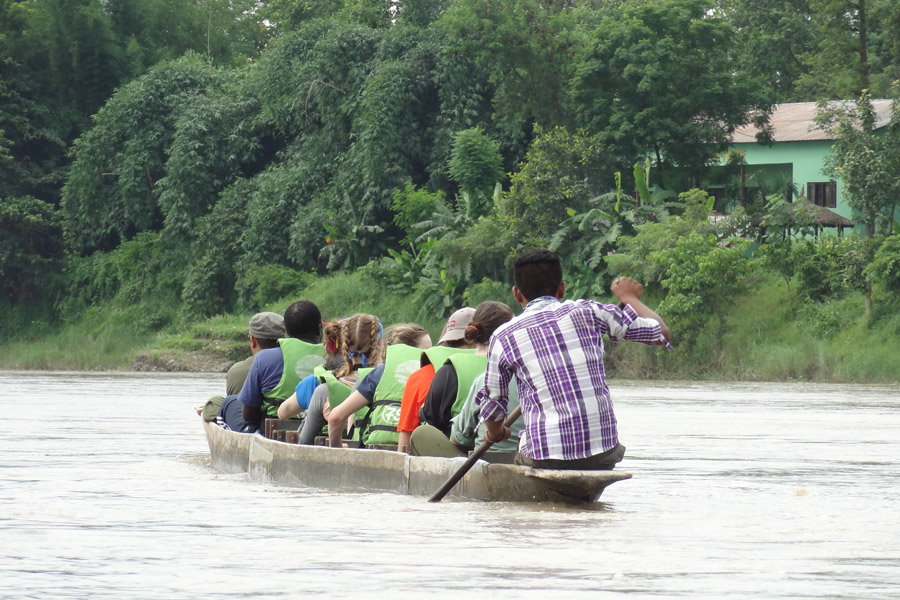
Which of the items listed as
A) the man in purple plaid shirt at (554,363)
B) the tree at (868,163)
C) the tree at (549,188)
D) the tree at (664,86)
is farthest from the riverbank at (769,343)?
the man in purple plaid shirt at (554,363)

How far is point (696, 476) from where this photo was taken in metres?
11.2

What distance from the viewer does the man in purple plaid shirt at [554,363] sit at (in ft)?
23.2

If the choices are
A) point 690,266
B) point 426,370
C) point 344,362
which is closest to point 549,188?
point 690,266

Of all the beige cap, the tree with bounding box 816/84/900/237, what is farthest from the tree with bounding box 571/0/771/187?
the beige cap

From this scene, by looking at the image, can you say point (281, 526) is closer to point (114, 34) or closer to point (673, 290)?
point (673, 290)

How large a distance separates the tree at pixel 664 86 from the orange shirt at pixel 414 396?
81.6 feet

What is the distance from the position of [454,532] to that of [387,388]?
5.54 feet

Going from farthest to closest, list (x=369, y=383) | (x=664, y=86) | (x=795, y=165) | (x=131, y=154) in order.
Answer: (x=131, y=154) < (x=795, y=165) < (x=664, y=86) < (x=369, y=383)

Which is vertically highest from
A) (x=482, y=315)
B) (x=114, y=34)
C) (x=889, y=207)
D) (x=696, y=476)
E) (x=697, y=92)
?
(x=114, y=34)

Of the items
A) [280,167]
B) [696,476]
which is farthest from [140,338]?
[696,476]

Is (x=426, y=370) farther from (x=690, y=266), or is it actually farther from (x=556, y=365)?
(x=690, y=266)

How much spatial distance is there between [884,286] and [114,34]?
29508mm

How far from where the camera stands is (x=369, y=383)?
8.94 m

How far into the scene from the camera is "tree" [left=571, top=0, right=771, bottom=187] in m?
33.4
